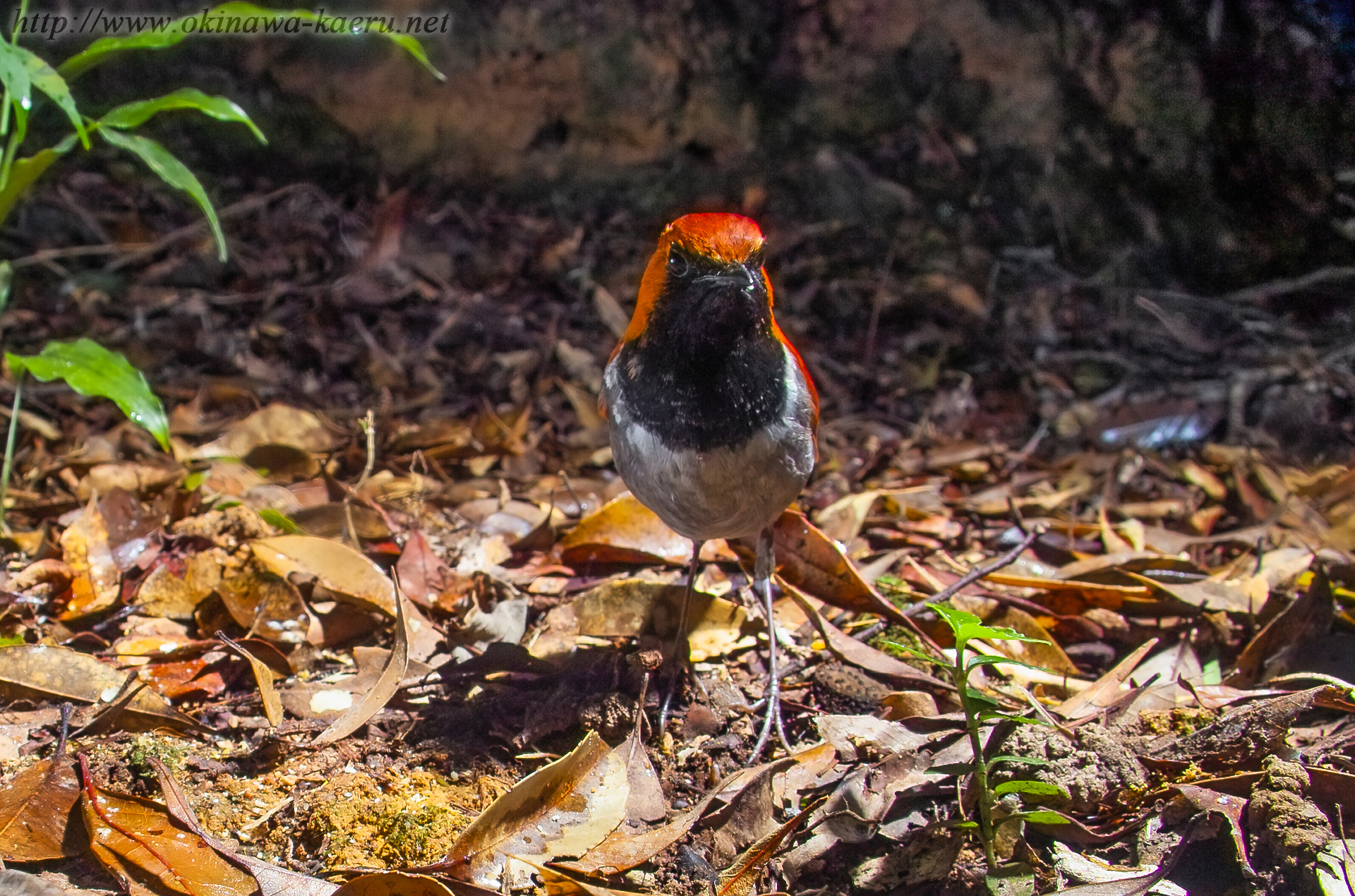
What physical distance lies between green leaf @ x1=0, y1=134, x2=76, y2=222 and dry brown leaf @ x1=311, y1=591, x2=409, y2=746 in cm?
221

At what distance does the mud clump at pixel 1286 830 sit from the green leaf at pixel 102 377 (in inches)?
133

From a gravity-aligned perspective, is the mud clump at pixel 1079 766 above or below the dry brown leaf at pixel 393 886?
above

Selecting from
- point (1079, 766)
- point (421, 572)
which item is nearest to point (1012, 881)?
point (1079, 766)

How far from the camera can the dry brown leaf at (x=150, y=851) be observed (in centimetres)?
210

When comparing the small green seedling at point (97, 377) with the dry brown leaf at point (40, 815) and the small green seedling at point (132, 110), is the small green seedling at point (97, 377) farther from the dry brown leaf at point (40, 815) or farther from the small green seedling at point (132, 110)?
the dry brown leaf at point (40, 815)

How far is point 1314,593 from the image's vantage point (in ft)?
10.1

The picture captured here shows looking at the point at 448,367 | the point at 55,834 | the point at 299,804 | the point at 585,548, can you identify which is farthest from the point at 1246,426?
A: the point at 55,834

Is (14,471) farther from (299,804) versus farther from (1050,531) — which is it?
(1050,531)

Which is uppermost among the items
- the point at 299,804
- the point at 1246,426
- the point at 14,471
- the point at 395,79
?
the point at 395,79

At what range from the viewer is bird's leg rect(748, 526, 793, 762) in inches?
113

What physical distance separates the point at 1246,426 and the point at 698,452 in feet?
12.5

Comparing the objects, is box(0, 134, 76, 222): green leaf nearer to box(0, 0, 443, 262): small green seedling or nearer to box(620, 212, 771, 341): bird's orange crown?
box(0, 0, 443, 262): small green seedling

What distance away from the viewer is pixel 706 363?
9.58 ft

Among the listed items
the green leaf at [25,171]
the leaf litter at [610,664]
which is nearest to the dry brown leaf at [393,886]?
the leaf litter at [610,664]
